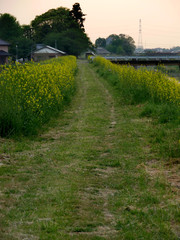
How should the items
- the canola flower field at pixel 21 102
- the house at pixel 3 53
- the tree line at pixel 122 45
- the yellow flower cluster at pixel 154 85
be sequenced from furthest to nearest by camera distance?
the tree line at pixel 122 45, the house at pixel 3 53, the yellow flower cluster at pixel 154 85, the canola flower field at pixel 21 102

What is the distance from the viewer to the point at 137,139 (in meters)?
9.77

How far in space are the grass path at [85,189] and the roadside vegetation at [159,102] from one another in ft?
1.26

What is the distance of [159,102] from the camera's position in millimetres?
14242

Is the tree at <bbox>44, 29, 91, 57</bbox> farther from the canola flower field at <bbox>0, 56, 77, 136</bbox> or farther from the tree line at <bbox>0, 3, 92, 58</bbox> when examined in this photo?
the canola flower field at <bbox>0, 56, 77, 136</bbox>

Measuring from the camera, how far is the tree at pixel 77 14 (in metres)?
94.9

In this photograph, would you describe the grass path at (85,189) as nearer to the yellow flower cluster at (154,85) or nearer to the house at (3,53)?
the yellow flower cluster at (154,85)

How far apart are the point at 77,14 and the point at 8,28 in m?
16.2

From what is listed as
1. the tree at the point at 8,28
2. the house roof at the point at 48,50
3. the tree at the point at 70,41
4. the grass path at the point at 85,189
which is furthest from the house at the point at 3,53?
the grass path at the point at 85,189

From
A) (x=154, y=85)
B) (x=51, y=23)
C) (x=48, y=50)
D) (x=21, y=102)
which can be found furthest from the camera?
(x=51, y=23)

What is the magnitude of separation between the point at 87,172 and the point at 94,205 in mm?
1578

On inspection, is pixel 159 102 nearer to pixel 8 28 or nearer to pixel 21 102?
pixel 21 102

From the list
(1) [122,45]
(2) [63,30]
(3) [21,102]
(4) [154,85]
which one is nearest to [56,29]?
(2) [63,30]

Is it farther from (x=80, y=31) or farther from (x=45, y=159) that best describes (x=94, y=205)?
(x=80, y=31)

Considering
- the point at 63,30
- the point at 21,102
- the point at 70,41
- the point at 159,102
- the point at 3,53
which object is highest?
the point at 63,30
